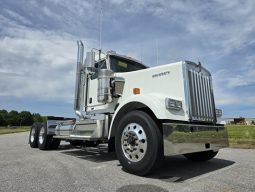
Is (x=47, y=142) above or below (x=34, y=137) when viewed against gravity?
below

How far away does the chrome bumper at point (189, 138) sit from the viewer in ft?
14.4

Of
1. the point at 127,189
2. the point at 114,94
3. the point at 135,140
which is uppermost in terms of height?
Result: the point at 114,94

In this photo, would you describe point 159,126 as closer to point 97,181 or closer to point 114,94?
point 97,181

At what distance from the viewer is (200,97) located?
5445mm

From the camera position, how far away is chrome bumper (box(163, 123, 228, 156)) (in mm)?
4393

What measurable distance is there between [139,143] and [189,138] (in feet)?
2.92

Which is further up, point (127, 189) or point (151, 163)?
point (151, 163)

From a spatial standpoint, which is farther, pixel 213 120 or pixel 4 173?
pixel 213 120

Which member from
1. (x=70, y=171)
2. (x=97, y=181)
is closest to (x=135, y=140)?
(x=97, y=181)

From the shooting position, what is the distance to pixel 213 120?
5.72m

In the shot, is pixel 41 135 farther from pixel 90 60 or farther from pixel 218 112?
pixel 218 112

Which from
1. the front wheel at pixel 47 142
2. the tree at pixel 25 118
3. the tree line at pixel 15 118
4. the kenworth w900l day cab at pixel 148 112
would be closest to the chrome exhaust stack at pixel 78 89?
the kenworth w900l day cab at pixel 148 112

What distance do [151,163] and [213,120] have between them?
2.04 metres

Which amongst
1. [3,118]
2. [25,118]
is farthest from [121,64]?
[25,118]
